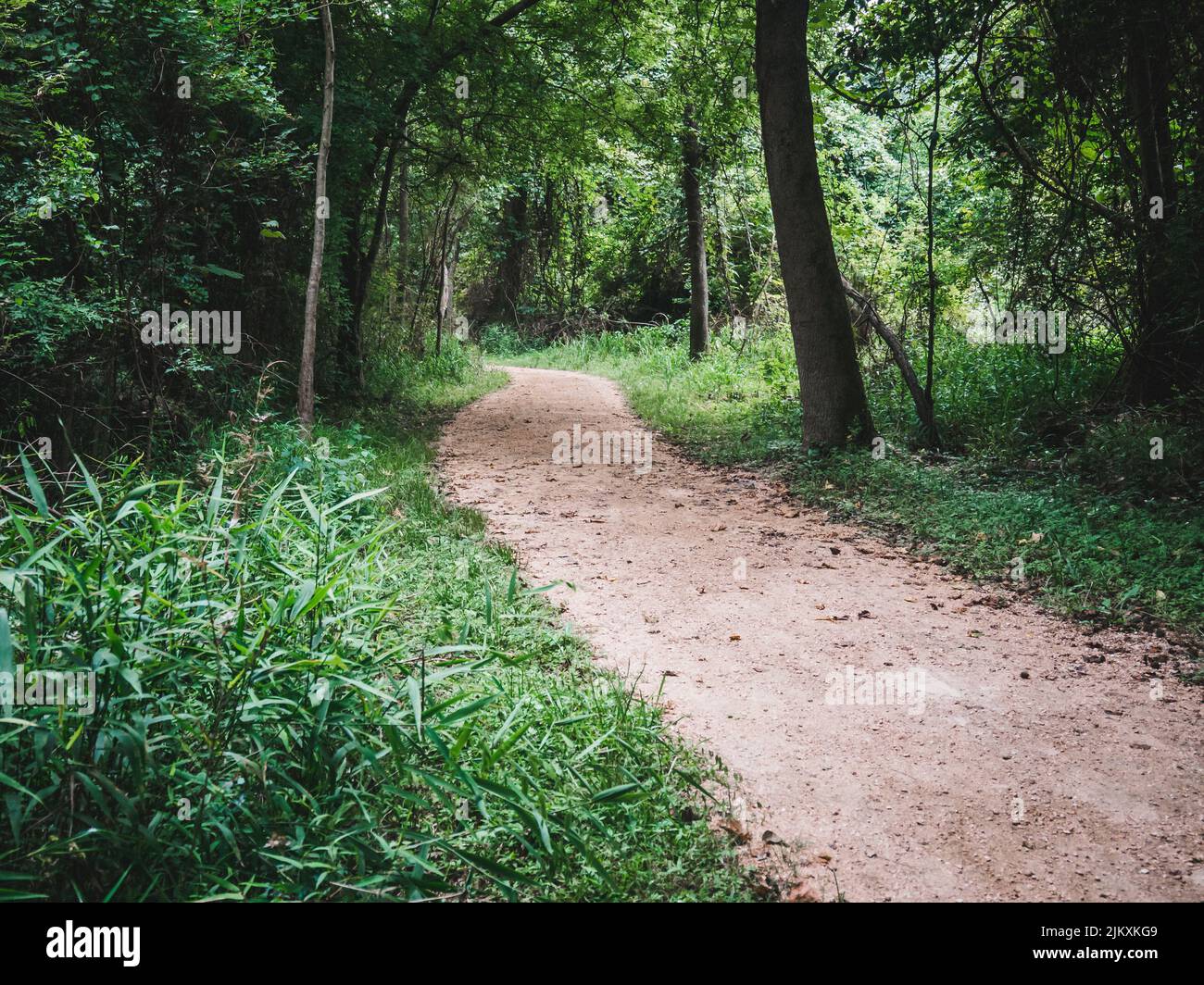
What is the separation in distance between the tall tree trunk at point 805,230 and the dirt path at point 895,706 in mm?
2055

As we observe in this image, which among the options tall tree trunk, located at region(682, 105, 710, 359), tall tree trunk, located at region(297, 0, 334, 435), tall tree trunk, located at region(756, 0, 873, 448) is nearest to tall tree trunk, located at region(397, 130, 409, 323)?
tall tree trunk, located at region(682, 105, 710, 359)

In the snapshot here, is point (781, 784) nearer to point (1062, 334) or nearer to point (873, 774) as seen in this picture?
point (873, 774)

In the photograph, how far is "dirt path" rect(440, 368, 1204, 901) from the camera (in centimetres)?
282

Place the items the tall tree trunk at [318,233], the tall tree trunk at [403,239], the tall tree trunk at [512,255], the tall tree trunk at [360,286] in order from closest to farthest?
1. the tall tree trunk at [318,233]
2. the tall tree trunk at [360,286]
3. the tall tree trunk at [403,239]
4. the tall tree trunk at [512,255]

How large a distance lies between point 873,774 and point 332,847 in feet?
7.11

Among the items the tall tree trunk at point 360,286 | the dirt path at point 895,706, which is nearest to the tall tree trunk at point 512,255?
the tall tree trunk at point 360,286

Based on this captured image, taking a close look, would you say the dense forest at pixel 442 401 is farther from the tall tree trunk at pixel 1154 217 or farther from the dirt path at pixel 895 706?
the dirt path at pixel 895 706

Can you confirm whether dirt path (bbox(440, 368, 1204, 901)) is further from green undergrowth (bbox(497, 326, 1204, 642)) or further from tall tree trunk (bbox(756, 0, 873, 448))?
tall tree trunk (bbox(756, 0, 873, 448))

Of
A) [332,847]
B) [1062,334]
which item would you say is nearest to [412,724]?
[332,847]

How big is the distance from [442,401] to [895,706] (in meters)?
11.1

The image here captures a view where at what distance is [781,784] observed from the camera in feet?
10.6

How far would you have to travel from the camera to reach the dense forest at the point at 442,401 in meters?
2.62

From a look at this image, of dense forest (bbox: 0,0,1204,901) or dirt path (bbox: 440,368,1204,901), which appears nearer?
dense forest (bbox: 0,0,1204,901)

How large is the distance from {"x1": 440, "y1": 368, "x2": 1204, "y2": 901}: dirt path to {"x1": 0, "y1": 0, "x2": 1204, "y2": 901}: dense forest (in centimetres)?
17
